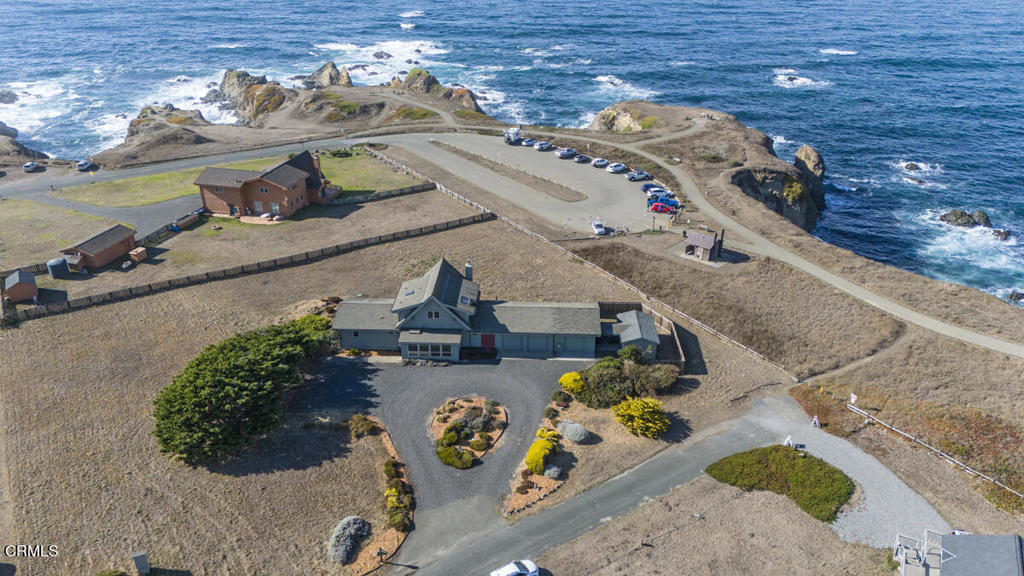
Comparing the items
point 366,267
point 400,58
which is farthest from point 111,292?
point 400,58

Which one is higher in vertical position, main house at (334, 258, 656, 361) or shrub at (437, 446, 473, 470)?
main house at (334, 258, 656, 361)

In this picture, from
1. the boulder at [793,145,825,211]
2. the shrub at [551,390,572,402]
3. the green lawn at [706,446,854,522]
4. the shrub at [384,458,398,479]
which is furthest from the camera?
the boulder at [793,145,825,211]

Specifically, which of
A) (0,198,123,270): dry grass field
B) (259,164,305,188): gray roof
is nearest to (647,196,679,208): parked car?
(259,164,305,188): gray roof

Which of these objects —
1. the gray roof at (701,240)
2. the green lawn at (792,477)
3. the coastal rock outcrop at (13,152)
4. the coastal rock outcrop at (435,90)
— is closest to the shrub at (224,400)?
the green lawn at (792,477)

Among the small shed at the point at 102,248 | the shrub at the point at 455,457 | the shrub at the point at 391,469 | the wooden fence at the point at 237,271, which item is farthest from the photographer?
the small shed at the point at 102,248

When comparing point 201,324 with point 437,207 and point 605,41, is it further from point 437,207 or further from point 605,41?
point 605,41

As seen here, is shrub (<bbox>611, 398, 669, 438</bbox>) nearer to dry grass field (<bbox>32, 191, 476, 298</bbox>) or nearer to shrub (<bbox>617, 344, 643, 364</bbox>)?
shrub (<bbox>617, 344, 643, 364</bbox>)

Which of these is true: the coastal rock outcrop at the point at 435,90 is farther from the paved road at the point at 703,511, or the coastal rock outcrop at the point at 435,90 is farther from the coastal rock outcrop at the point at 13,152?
the paved road at the point at 703,511
